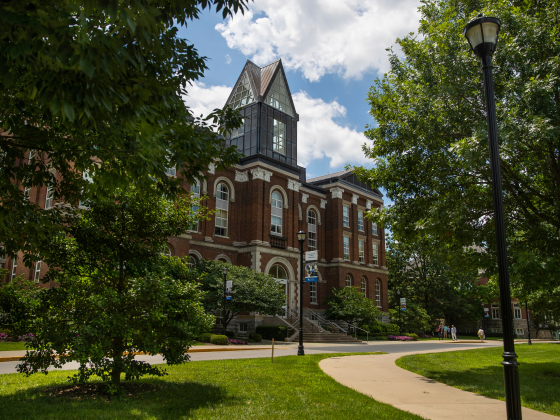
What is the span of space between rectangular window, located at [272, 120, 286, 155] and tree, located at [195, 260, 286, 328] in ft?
44.7

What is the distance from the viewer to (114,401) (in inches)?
295

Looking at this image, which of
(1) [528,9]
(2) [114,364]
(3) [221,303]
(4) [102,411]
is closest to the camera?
(4) [102,411]

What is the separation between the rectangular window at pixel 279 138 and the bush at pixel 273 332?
52.8 feet

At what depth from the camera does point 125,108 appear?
4.97m

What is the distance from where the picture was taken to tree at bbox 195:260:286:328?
93.0ft

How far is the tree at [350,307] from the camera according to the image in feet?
126

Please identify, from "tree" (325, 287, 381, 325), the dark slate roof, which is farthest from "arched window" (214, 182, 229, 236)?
"tree" (325, 287, 381, 325)

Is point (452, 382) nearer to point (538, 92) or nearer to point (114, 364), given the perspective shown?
point (538, 92)

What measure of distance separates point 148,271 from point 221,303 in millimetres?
20227

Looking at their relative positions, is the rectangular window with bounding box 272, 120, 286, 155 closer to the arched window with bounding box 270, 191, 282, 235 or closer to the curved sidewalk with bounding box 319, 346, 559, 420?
the arched window with bounding box 270, 191, 282, 235

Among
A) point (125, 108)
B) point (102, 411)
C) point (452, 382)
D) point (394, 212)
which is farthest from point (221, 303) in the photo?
point (125, 108)

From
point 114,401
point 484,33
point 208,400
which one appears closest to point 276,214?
point 208,400

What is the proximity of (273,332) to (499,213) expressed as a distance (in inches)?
1034

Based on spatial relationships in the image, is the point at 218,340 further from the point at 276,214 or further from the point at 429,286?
the point at 429,286
